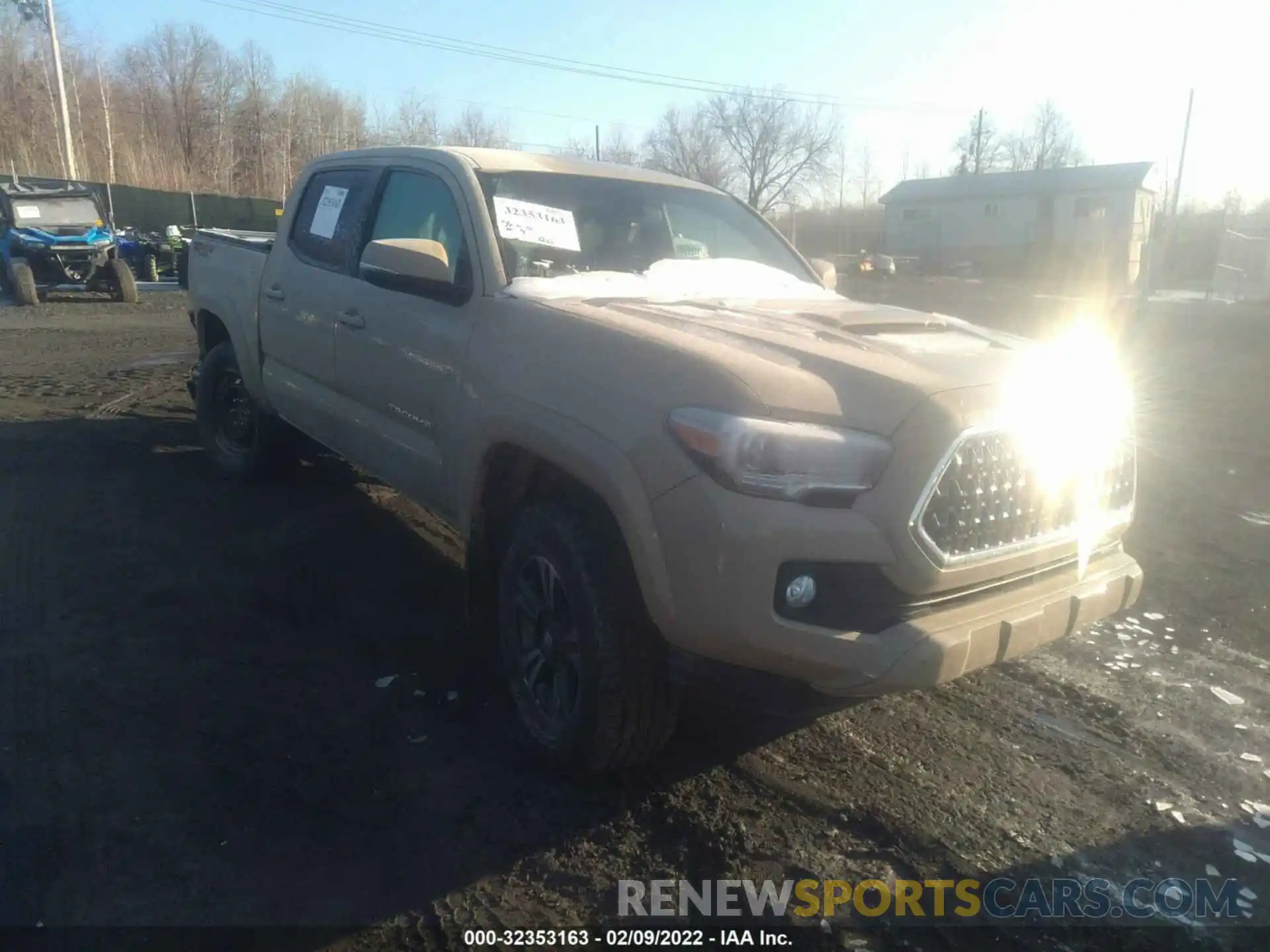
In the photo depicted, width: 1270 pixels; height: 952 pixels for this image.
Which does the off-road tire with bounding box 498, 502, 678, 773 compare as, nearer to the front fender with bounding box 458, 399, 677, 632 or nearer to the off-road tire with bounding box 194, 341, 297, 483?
the front fender with bounding box 458, 399, 677, 632

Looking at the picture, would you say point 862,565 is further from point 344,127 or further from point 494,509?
point 344,127

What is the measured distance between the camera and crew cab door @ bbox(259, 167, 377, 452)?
446 centimetres

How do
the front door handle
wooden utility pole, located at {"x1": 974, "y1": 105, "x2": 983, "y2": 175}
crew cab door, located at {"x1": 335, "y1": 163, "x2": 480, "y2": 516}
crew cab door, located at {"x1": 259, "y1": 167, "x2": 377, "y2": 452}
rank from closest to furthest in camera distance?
crew cab door, located at {"x1": 335, "y1": 163, "x2": 480, "y2": 516} → the front door handle → crew cab door, located at {"x1": 259, "y1": 167, "x2": 377, "y2": 452} → wooden utility pole, located at {"x1": 974, "y1": 105, "x2": 983, "y2": 175}

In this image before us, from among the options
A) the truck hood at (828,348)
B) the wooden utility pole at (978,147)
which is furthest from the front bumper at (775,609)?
the wooden utility pole at (978,147)

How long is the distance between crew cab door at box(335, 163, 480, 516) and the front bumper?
4.25 feet

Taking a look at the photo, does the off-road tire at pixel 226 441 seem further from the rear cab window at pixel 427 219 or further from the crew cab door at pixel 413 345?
the rear cab window at pixel 427 219

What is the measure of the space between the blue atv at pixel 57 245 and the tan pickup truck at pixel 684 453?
16.2 metres

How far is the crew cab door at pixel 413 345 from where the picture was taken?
3.56 metres

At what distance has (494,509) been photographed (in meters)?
3.39

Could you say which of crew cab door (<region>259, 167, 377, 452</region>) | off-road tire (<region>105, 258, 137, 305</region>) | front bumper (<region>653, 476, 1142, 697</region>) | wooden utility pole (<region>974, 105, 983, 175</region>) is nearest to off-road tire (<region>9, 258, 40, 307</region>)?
off-road tire (<region>105, 258, 137, 305</region>)

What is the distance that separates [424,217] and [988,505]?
260cm

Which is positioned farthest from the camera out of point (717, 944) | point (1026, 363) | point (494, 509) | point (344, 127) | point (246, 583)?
point (344, 127)

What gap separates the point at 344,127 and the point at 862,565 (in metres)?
58.0

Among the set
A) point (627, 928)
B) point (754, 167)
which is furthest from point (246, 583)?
point (754, 167)
